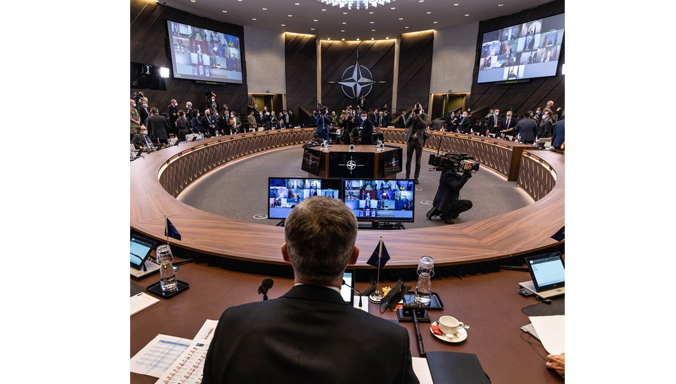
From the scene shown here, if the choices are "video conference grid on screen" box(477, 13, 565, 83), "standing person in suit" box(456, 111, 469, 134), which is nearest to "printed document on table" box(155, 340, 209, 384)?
"standing person in suit" box(456, 111, 469, 134)

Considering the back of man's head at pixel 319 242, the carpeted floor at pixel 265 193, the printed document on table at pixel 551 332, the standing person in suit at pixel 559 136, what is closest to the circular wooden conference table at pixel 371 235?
the printed document on table at pixel 551 332

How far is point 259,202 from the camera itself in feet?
20.1

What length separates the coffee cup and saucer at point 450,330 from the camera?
5.04ft

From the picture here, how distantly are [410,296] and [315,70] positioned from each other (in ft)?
58.3

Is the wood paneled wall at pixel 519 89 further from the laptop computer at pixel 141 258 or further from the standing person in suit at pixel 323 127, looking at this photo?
the laptop computer at pixel 141 258

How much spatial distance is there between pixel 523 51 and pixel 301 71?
1040 centimetres

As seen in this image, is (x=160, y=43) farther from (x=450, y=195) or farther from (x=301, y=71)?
(x=450, y=195)

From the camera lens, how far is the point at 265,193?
6715 mm

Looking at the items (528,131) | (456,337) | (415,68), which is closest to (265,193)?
(456,337)

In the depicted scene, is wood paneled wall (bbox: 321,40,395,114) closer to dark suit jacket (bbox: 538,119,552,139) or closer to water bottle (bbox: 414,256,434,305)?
dark suit jacket (bbox: 538,119,552,139)

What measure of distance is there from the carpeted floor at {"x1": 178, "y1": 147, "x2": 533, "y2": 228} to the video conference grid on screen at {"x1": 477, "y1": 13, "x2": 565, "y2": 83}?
19.6ft

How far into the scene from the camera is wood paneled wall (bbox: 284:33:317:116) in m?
17.4
